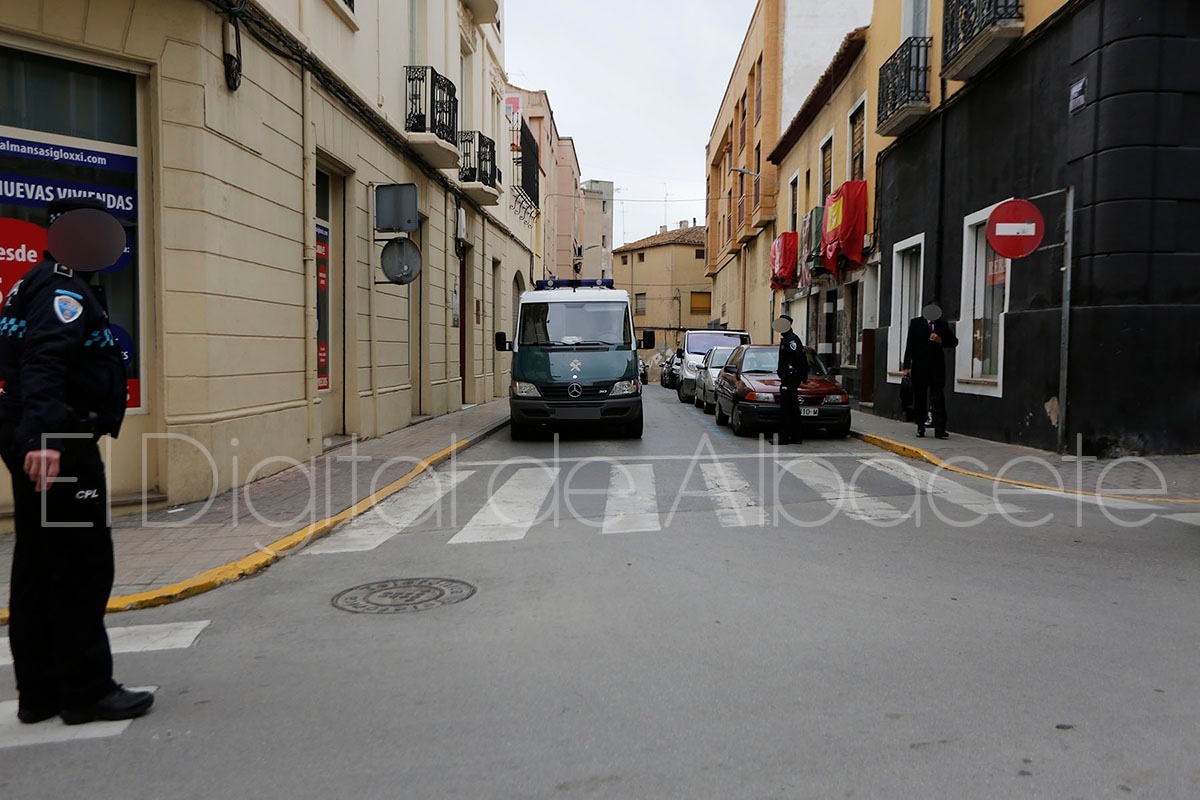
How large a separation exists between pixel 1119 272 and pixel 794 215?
19.7 metres

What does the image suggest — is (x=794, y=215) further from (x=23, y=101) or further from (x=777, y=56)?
(x=23, y=101)

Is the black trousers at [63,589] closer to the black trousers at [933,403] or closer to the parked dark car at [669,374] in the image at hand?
the black trousers at [933,403]

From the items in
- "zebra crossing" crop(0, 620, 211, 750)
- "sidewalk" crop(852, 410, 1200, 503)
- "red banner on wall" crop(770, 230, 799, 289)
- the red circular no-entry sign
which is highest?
"red banner on wall" crop(770, 230, 799, 289)

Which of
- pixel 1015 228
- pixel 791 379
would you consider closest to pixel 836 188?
pixel 791 379

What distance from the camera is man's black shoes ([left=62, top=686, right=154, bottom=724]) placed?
351cm

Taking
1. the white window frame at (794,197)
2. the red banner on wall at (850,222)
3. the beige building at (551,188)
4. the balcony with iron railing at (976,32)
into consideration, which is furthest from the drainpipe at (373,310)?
the beige building at (551,188)

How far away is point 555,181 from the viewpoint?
1965 inches

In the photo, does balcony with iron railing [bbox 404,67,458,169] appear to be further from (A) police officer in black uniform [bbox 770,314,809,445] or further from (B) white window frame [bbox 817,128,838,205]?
(B) white window frame [bbox 817,128,838,205]

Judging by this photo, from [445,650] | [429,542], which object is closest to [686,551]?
[429,542]

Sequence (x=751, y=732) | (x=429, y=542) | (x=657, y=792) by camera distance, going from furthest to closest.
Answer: (x=429, y=542)
(x=751, y=732)
(x=657, y=792)

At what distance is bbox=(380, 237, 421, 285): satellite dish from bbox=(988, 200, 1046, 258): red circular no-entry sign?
24.6 ft

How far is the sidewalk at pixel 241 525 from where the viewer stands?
5.59 m

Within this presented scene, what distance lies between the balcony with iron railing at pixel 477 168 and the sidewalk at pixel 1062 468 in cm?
1059

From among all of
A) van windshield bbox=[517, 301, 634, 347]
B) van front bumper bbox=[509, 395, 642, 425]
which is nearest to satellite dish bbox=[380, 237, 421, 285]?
van windshield bbox=[517, 301, 634, 347]
